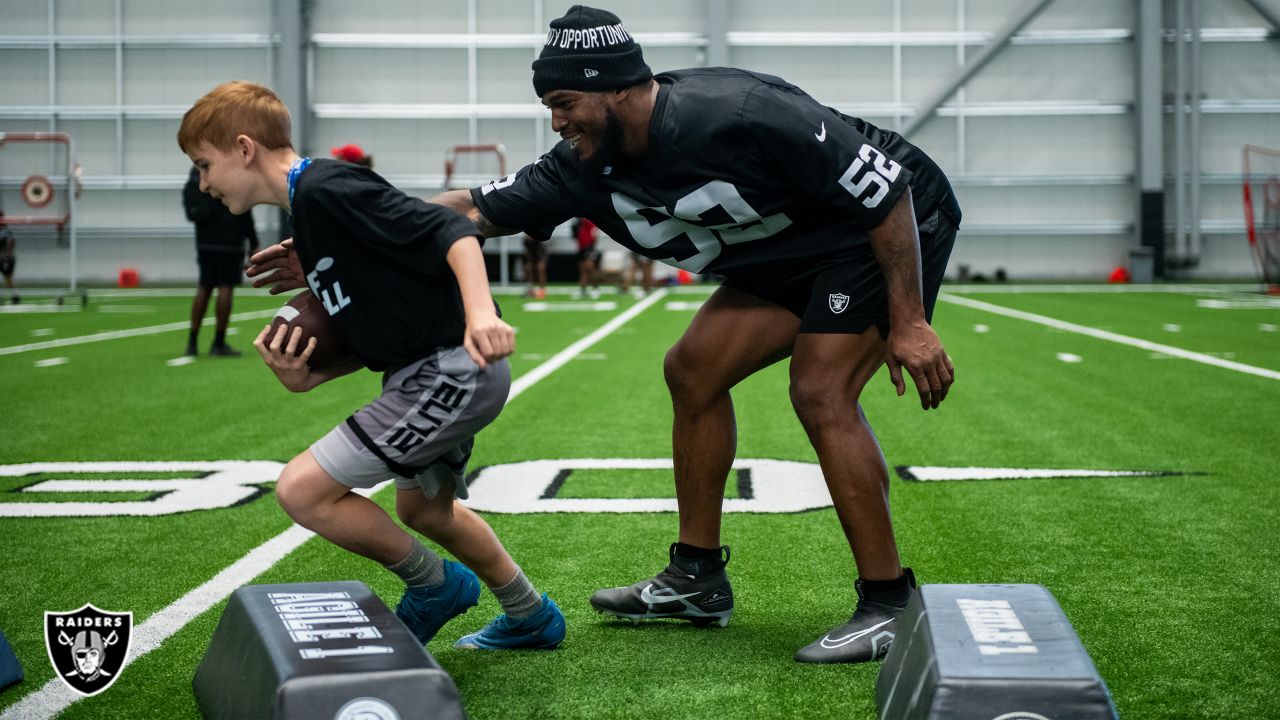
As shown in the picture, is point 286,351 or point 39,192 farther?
point 39,192

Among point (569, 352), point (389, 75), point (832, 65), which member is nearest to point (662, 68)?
point (832, 65)

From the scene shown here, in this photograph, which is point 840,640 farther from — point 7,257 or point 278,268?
point 7,257

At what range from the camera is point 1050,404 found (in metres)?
8.61

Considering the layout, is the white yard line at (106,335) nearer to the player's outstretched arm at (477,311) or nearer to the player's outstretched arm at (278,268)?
the player's outstretched arm at (278,268)

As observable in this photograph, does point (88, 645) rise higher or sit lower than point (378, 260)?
lower

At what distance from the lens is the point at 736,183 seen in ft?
11.5

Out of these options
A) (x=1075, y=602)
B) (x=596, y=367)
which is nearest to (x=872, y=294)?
(x=1075, y=602)

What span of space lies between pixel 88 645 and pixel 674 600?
1531 millimetres

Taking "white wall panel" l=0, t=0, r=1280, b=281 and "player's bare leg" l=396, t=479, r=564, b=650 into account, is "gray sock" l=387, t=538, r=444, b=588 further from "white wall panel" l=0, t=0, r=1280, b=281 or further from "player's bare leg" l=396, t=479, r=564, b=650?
"white wall panel" l=0, t=0, r=1280, b=281

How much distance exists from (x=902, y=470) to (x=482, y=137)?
2592cm

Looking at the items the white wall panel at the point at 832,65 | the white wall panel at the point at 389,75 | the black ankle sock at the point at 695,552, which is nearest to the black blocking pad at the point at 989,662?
the black ankle sock at the point at 695,552

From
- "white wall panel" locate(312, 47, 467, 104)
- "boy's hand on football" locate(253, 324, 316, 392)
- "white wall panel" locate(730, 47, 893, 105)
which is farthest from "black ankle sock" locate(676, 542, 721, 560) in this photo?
"white wall panel" locate(312, 47, 467, 104)

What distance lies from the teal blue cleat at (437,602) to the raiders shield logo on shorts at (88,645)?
0.70 meters

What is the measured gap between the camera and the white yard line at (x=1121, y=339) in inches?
409
